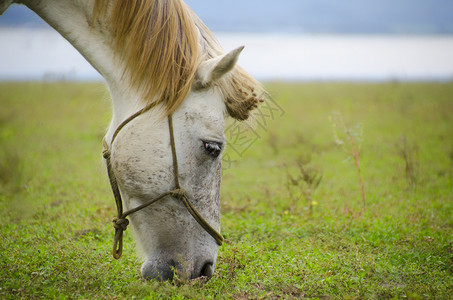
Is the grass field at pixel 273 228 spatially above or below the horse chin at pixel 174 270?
below

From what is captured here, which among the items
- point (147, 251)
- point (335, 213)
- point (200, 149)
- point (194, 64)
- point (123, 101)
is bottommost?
point (335, 213)

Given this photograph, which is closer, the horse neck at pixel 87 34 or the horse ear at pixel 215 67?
the horse ear at pixel 215 67

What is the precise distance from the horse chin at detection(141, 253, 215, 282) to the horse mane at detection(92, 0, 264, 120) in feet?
3.10

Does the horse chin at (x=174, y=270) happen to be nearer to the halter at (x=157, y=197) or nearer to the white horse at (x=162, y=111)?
the white horse at (x=162, y=111)

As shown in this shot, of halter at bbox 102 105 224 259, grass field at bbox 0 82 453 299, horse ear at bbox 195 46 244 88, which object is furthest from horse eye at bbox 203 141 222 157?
grass field at bbox 0 82 453 299

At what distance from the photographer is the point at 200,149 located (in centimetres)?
233

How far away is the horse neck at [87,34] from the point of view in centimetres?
240

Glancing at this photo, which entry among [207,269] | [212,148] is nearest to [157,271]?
[207,269]

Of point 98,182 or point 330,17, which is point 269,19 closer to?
point 330,17

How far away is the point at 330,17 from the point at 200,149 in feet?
673

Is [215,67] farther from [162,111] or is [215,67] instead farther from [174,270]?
[174,270]

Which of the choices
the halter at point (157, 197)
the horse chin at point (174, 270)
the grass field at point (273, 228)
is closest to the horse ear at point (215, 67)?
the halter at point (157, 197)

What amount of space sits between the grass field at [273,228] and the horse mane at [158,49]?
681 mm

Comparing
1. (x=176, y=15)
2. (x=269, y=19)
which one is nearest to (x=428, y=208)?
(x=176, y=15)
